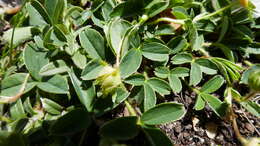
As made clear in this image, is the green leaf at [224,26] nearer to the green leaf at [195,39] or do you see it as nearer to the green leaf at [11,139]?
the green leaf at [195,39]

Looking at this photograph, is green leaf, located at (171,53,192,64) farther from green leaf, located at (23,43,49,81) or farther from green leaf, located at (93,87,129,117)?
green leaf, located at (23,43,49,81)

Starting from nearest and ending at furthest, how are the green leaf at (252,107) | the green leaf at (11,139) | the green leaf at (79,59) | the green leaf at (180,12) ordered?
the green leaf at (11,139) → the green leaf at (79,59) → the green leaf at (252,107) → the green leaf at (180,12)

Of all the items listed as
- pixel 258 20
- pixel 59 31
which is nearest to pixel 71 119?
pixel 59 31

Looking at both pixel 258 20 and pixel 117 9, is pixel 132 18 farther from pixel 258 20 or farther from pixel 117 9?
pixel 258 20

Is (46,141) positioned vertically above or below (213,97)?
above

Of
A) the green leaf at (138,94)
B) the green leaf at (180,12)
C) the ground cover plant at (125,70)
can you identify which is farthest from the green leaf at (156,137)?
the green leaf at (180,12)
